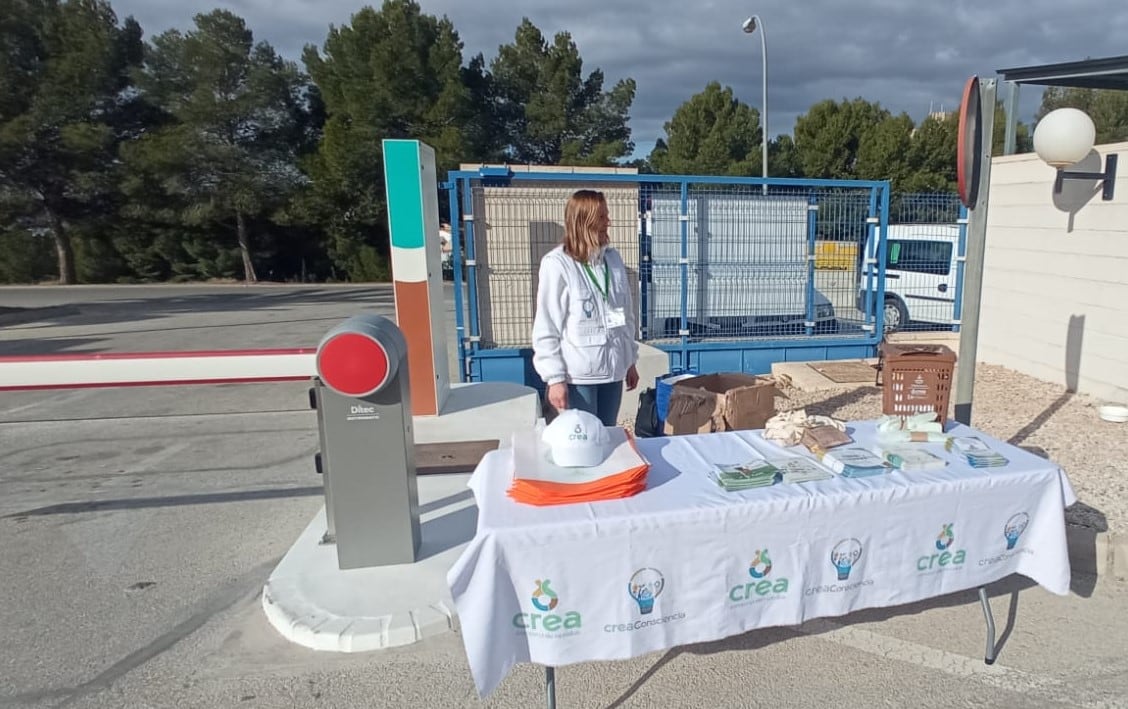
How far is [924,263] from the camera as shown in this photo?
997 cm

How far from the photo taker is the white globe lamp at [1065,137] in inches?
222

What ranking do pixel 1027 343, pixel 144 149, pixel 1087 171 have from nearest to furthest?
pixel 1087 171 < pixel 1027 343 < pixel 144 149

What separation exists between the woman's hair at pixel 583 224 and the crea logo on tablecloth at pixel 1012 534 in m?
2.07

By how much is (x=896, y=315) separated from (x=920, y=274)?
724mm

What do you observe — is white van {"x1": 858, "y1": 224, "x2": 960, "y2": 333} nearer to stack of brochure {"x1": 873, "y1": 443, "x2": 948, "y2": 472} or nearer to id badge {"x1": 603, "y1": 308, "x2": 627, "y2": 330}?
id badge {"x1": 603, "y1": 308, "x2": 627, "y2": 330}

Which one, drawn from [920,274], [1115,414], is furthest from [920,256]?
[1115,414]

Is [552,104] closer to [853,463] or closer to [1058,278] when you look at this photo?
[1058,278]

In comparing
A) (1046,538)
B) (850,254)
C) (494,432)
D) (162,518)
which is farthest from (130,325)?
(1046,538)

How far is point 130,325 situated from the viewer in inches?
562

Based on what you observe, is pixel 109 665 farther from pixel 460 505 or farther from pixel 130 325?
pixel 130 325

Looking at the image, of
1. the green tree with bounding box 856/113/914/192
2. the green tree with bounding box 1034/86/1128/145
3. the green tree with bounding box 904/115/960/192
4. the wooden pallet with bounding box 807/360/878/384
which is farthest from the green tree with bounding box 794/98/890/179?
the wooden pallet with bounding box 807/360/878/384

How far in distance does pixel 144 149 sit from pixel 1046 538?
28789mm

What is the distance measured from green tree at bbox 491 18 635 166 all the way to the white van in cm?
1874

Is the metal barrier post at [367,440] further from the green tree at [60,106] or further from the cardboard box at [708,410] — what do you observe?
the green tree at [60,106]
